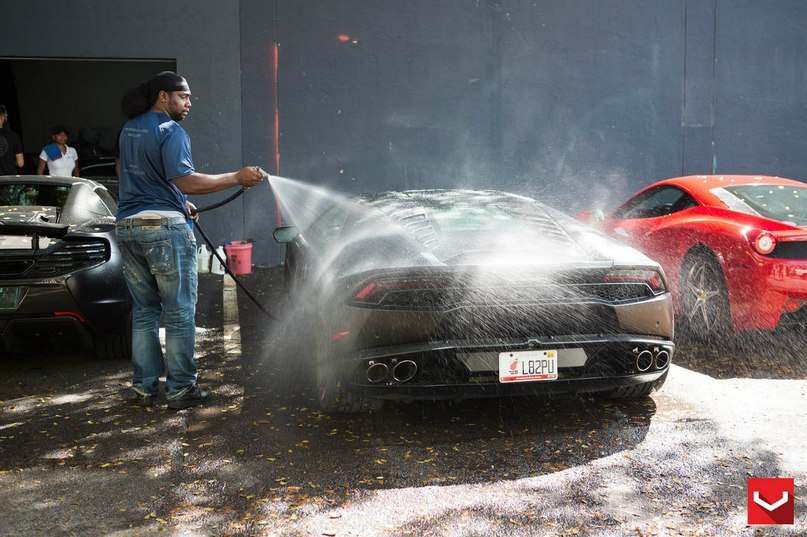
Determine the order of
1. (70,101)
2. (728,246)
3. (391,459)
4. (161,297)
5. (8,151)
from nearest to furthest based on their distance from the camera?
(391,459)
(161,297)
(728,246)
(8,151)
(70,101)

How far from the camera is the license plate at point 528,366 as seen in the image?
13.3 feet

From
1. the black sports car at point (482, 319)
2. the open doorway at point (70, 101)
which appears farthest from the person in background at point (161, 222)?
the open doorway at point (70, 101)

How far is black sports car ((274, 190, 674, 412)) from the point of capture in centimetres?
399

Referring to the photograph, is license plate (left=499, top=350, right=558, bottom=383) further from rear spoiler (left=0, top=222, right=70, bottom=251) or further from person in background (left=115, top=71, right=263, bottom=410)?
rear spoiler (left=0, top=222, right=70, bottom=251)

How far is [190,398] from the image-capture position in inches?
191

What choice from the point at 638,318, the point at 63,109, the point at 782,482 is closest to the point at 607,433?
the point at 638,318

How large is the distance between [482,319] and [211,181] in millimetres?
1785

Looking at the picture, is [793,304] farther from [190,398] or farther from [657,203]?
[190,398]

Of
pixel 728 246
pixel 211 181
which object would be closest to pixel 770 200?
pixel 728 246

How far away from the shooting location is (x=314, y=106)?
37.1 ft

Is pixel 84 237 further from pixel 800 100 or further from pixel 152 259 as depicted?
pixel 800 100

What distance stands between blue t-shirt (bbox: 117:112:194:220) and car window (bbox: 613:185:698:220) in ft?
14.5

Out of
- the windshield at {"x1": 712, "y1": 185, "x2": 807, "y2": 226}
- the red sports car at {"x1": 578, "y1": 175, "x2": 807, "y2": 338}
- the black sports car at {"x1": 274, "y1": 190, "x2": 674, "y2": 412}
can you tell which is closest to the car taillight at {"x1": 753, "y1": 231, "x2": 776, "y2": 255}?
the red sports car at {"x1": 578, "y1": 175, "x2": 807, "y2": 338}

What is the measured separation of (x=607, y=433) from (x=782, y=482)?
3.09ft
